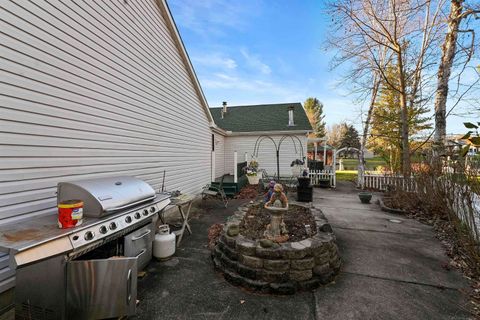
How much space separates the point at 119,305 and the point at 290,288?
1.96 m

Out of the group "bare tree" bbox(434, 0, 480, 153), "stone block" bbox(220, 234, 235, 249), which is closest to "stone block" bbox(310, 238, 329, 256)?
"stone block" bbox(220, 234, 235, 249)

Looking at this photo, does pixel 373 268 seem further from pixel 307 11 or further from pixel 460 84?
pixel 307 11

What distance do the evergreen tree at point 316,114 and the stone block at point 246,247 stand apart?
35196mm

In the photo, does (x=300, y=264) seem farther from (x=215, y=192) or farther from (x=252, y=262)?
(x=215, y=192)

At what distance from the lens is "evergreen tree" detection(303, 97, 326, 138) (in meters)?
36.0

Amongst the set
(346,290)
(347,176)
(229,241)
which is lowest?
(346,290)

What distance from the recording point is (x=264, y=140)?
497 inches

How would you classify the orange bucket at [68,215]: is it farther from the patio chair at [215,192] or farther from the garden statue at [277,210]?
the patio chair at [215,192]

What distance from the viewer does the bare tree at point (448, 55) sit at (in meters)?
5.63

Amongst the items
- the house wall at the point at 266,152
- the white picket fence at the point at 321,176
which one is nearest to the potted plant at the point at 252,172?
the house wall at the point at 266,152

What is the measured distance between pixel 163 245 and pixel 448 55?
8.65 m

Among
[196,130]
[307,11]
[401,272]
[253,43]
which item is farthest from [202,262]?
[253,43]

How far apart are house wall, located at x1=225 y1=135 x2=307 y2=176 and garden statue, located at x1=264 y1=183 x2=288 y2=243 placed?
349 inches

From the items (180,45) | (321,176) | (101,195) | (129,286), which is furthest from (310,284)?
(321,176)
